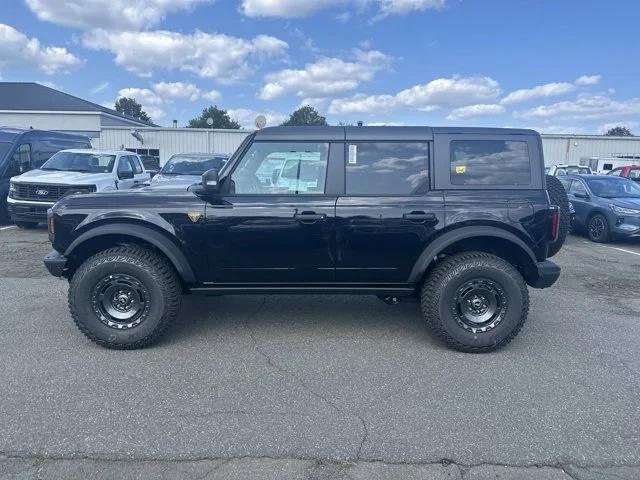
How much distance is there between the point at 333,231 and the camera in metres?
4.17

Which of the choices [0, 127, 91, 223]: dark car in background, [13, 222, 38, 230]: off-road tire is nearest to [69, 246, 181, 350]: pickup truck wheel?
[13, 222, 38, 230]: off-road tire

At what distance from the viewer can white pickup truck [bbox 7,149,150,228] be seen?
32.3 feet

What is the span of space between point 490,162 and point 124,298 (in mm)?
3428

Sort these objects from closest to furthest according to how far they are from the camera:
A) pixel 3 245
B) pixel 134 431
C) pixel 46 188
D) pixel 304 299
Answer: pixel 134 431 → pixel 304 299 → pixel 3 245 → pixel 46 188

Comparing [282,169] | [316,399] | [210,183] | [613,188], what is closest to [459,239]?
[282,169]

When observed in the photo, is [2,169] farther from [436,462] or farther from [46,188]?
[436,462]

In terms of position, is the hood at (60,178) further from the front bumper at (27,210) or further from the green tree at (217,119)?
the green tree at (217,119)

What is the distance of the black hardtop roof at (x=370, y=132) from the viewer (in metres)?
4.32

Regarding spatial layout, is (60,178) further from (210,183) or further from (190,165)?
(210,183)

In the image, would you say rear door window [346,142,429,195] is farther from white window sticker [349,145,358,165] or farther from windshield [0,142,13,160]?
windshield [0,142,13,160]

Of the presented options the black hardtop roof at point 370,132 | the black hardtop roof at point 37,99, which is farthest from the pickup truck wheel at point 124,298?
the black hardtop roof at point 37,99

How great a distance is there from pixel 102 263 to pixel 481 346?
10.9 feet

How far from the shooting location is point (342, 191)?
13.9ft

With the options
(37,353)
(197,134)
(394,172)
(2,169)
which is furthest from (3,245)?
(197,134)
